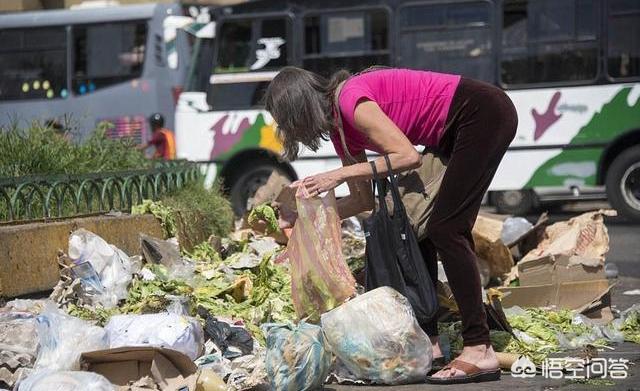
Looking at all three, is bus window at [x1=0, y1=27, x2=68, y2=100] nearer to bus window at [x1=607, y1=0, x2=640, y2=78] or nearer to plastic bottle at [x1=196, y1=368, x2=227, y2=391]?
bus window at [x1=607, y1=0, x2=640, y2=78]

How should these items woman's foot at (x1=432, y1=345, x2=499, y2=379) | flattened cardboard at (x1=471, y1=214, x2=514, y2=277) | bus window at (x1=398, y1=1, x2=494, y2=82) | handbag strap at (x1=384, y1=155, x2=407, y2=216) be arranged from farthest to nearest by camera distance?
1. bus window at (x1=398, y1=1, x2=494, y2=82)
2. flattened cardboard at (x1=471, y1=214, x2=514, y2=277)
3. handbag strap at (x1=384, y1=155, x2=407, y2=216)
4. woman's foot at (x1=432, y1=345, x2=499, y2=379)

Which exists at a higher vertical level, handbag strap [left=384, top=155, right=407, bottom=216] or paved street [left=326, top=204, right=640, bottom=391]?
handbag strap [left=384, top=155, right=407, bottom=216]

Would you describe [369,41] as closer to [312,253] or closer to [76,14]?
[76,14]

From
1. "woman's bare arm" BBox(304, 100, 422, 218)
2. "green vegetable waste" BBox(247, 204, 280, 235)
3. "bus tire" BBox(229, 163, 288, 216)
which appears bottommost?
"bus tire" BBox(229, 163, 288, 216)

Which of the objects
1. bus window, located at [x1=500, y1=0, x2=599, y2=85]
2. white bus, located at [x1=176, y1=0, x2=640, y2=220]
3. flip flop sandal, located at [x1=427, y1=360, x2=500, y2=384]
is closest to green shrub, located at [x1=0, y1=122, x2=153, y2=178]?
flip flop sandal, located at [x1=427, y1=360, x2=500, y2=384]

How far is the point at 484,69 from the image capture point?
14719 millimetres

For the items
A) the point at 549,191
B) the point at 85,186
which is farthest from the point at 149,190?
the point at 549,191

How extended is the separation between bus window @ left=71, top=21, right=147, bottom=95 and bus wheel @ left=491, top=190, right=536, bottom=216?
25.5ft

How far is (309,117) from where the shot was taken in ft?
16.0

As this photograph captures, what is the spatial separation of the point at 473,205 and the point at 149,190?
11.7 feet

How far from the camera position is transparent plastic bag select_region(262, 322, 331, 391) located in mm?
4512

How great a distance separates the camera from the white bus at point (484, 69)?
14.2m

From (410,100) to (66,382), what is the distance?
73.7 inches

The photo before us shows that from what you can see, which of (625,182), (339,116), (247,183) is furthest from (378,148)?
(247,183)
